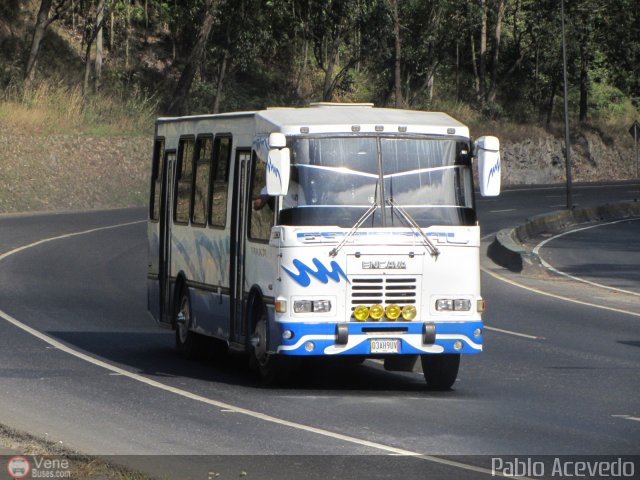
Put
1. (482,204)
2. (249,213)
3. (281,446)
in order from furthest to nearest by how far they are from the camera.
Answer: (482,204) < (249,213) < (281,446)

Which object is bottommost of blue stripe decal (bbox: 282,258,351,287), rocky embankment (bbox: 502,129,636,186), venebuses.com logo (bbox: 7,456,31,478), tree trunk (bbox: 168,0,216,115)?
venebuses.com logo (bbox: 7,456,31,478)

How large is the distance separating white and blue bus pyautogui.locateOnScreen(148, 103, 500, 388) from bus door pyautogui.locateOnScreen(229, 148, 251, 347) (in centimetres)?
2

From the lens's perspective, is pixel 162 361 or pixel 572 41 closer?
pixel 162 361

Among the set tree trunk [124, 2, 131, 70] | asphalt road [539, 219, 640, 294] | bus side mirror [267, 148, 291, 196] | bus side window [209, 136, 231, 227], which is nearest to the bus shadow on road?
bus side window [209, 136, 231, 227]

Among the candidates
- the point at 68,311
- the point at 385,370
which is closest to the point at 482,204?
the point at 68,311

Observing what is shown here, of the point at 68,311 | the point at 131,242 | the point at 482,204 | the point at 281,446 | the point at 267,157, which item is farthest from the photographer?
the point at 482,204

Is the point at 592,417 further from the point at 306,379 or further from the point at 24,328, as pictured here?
the point at 24,328

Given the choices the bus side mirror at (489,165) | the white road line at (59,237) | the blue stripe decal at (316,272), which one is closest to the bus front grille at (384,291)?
the blue stripe decal at (316,272)

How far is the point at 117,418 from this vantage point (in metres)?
11.5

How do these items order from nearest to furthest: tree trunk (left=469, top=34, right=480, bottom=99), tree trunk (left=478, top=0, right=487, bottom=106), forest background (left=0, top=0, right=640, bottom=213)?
forest background (left=0, top=0, right=640, bottom=213) → tree trunk (left=478, top=0, right=487, bottom=106) → tree trunk (left=469, top=34, right=480, bottom=99)

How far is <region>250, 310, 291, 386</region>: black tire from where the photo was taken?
1370cm

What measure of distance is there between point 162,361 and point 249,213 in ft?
9.44

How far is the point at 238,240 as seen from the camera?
14.6m

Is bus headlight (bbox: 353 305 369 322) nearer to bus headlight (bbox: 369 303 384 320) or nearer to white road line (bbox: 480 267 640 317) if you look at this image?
bus headlight (bbox: 369 303 384 320)
